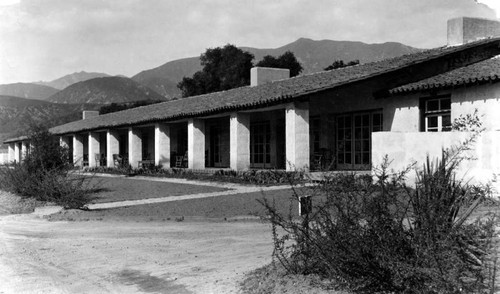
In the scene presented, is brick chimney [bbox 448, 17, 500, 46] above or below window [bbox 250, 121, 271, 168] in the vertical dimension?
above

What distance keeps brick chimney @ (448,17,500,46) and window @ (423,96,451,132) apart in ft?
14.2

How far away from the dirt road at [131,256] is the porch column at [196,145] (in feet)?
38.7

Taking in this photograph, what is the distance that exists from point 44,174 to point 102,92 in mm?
135630

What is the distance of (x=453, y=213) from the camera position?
480cm

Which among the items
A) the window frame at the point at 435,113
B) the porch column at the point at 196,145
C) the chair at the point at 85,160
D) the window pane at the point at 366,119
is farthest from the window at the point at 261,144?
the chair at the point at 85,160

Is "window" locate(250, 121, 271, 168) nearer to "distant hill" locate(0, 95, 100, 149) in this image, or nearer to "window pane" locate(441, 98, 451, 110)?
"window pane" locate(441, 98, 451, 110)

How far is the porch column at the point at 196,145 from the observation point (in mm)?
21547

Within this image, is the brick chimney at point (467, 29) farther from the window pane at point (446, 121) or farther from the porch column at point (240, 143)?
the porch column at point (240, 143)

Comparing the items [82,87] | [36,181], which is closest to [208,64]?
[36,181]

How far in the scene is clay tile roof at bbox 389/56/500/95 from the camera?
543 inches

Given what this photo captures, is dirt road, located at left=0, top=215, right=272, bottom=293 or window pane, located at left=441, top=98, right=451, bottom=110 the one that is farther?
window pane, located at left=441, top=98, right=451, bottom=110

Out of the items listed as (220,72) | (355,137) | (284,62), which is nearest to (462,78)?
(355,137)

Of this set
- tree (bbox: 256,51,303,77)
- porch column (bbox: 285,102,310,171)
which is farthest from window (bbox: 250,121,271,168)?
tree (bbox: 256,51,303,77)

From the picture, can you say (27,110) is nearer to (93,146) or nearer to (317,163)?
(93,146)
